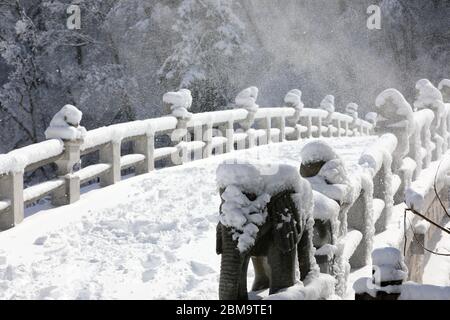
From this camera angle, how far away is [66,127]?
9.23m

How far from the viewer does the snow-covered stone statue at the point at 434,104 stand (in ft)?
42.4

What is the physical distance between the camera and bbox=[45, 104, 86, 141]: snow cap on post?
9.15 meters

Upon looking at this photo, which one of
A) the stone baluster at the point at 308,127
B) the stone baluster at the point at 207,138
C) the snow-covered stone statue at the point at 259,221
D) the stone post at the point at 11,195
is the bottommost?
the snow-covered stone statue at the point at 259,221

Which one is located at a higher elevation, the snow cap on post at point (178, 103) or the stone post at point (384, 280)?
the snow cap on post at point (178, 103)

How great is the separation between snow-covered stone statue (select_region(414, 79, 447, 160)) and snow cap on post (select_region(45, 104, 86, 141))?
7.02m

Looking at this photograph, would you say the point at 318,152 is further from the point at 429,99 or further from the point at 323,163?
the point at 429,99

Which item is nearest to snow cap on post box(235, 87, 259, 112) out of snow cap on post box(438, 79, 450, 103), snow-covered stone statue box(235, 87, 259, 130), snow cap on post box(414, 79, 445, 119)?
snow-covered stone statue box(235, 87, 259, 130)

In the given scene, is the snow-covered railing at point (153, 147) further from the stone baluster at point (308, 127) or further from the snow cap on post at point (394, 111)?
the stone baluster at point (308, 127)

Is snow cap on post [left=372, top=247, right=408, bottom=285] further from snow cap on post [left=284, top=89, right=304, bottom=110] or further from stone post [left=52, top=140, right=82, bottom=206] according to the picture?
snow cap on post [left=284, top=89, right=304, bottom=110]

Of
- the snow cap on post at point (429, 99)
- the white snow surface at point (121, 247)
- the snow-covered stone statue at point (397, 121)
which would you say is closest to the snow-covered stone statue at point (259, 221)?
the white snow surface at point (121, 247)

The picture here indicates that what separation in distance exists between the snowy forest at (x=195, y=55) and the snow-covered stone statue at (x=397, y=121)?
17.2m

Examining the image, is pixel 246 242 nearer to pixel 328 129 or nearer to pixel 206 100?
pixel 328 129

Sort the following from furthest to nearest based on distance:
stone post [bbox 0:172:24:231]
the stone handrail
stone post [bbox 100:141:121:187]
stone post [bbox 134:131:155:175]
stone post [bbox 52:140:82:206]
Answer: stone post [bbox 134:131:155:175], stone post [bbox 100:141:121:187], stone post [bbox 52:140:82:206], the stone handrail, stone post [bbox 0:172:24:231]
